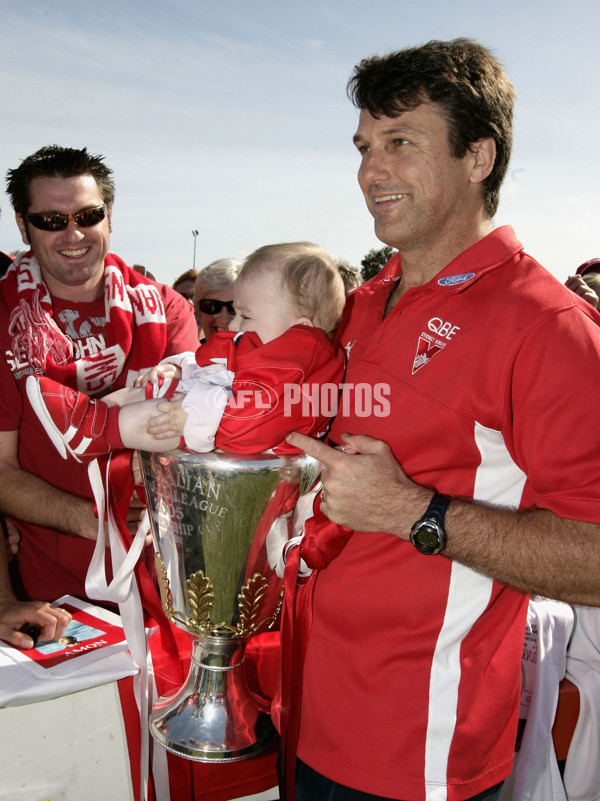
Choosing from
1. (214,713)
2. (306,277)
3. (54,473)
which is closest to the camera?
(214,713)

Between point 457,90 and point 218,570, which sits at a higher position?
point 457,90

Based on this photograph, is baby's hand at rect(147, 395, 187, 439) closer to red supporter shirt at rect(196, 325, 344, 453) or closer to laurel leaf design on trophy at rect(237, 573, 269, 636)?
red supporter shirt at rect(196, 325, 344, 453)

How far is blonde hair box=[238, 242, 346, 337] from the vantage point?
5.73ft

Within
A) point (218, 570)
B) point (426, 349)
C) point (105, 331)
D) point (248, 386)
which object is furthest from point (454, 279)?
point (105, 331)

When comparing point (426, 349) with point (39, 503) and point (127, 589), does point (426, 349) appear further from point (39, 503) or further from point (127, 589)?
point (39, 503)

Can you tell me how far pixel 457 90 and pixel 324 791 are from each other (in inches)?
64.1

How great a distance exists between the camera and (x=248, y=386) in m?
1.57

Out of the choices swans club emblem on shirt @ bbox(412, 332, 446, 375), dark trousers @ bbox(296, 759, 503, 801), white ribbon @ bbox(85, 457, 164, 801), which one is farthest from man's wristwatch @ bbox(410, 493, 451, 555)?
white ribbon @ bbox(85, 457, 164, 801)

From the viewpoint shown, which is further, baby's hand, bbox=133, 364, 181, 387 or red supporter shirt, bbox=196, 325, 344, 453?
baby's hand, bbox=133, 364, 181, 387

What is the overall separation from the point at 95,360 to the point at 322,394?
1110mm

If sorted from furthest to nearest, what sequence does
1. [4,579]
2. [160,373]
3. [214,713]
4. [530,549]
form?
[4,579]
[160,373]
[214,713]
[530,549]

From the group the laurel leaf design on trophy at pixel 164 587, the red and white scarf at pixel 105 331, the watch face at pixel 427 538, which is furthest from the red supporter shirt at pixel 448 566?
the red and white scarf at pixel 105 331

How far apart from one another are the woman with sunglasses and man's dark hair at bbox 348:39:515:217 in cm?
248

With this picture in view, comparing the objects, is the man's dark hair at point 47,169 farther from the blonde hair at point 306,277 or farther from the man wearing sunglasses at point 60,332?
the blonde hair at point 306,277
